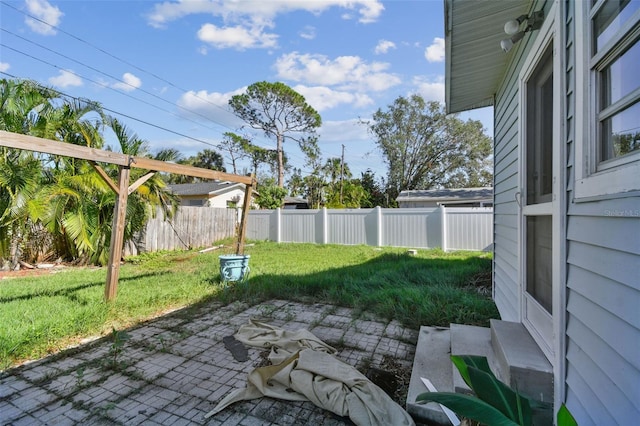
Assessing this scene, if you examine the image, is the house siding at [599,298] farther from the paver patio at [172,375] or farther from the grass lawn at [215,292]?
the grass lawn at [215,292]

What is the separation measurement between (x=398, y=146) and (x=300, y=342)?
19063 millimetres

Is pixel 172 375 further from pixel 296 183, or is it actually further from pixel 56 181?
pixel 296 183

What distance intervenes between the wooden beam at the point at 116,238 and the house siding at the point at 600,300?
14.8 ft

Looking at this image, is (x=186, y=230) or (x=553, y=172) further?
(x=186, y=230)

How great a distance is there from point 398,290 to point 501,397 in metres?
3.21

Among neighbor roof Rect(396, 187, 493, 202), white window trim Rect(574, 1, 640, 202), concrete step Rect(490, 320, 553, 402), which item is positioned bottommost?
concrete step Rect(490, 320, 553, 402)

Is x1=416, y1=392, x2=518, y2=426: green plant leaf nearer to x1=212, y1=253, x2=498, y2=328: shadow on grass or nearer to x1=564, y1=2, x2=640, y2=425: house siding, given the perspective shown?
x1=564, y1=2, x2=640, y2=425: house siding

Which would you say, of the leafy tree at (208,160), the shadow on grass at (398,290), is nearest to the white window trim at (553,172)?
the shadow on grass at (398,290)

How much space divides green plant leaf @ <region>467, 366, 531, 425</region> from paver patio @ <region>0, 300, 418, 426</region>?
38.7 inches

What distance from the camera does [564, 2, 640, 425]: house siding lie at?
0.90 m

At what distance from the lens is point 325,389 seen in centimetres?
192

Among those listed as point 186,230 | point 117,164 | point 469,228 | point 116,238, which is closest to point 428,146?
point 469,228

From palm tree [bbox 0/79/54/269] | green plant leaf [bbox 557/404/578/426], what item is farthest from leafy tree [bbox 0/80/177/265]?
green plant leaf [bbox 557/404/578/426]

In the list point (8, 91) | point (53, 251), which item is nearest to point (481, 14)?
point (8, 91)
